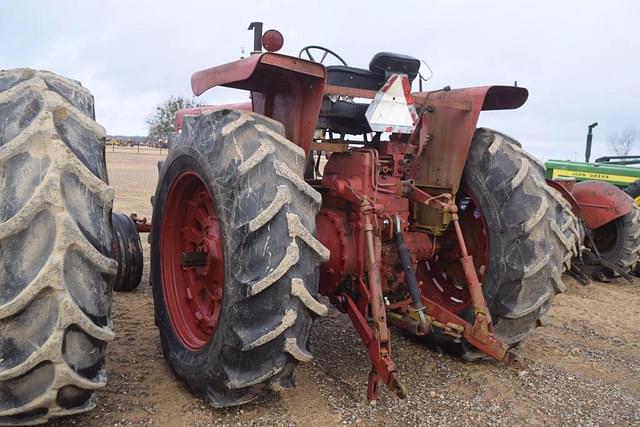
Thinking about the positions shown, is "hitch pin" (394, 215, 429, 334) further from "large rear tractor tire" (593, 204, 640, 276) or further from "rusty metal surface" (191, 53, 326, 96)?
"large rear tractor tire" (593, 204, 640, 276)

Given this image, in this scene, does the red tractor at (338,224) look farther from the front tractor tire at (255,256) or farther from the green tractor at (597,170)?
the green tractor at (597,170)

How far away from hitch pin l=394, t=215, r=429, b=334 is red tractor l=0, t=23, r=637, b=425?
0.01m

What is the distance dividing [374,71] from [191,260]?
160 centimetres

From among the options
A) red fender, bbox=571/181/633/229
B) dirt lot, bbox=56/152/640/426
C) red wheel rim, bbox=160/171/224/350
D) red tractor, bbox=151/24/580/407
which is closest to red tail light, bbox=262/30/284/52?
red tractor, bbox=151/24/580/407

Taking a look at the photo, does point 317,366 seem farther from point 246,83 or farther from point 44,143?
point 44,143

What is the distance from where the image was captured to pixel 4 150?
87.6 inches

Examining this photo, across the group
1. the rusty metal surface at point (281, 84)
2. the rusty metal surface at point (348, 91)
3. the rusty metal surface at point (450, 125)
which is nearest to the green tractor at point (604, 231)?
the rusty metal surface at point (450, 125)

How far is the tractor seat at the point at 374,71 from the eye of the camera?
352 cm

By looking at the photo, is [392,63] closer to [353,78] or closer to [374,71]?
[374,71]

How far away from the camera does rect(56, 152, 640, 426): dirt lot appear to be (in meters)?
2.96

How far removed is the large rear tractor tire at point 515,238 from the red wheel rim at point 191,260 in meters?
1.68

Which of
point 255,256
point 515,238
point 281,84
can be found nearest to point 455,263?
point 515,238

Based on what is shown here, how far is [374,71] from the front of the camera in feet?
11.7

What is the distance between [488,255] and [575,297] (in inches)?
127
